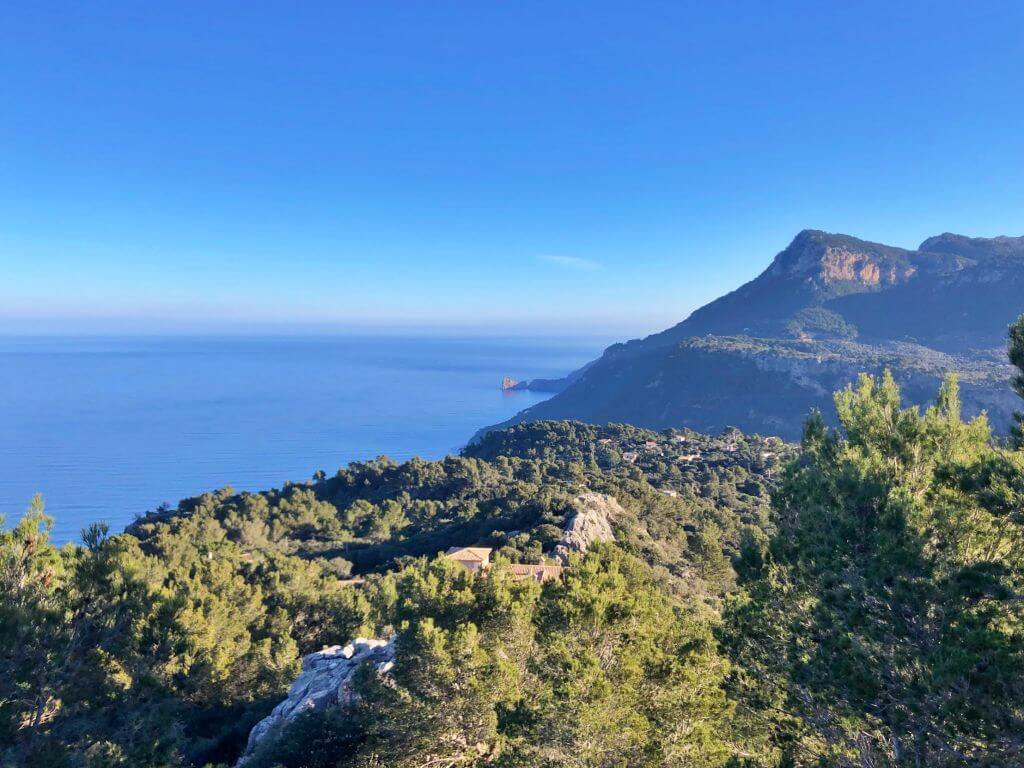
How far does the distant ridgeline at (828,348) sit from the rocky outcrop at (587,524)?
78.0m

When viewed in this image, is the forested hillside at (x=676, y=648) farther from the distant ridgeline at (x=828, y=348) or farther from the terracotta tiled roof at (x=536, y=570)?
the distant ridgeline at (x=828, y=348)

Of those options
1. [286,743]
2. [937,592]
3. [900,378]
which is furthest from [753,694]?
[900,378]

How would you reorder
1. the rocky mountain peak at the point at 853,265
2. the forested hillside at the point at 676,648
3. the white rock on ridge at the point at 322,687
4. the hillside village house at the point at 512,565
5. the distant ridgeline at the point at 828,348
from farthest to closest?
the rocky mountain peak at the point at 853,265 < the distant ridgeline at the point at 828,348 < the hillside village house at the point at 512,565 < the white rock on ridge at the point at 322,687 < the forested hillside at the point at 676,648

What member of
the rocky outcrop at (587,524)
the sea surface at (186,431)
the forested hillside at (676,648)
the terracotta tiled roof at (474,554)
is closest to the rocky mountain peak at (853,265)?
the sea surface at (186,431)

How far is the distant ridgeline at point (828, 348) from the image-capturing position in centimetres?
10894

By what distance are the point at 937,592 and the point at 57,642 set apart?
37.7ft

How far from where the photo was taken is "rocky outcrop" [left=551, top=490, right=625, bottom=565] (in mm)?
28359

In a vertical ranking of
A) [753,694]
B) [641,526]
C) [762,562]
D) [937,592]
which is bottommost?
[641,526]

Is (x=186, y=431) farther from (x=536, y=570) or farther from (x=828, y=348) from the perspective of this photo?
(x=828, y=348)

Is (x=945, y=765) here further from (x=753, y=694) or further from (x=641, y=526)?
(x=641, y=526)

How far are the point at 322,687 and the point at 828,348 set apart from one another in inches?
5877

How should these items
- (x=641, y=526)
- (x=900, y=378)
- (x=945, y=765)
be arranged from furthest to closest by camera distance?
(x=900, y=378) < (x=641, y=526) < (x=945, y=765)

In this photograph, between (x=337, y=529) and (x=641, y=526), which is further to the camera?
(x=337, y=529)

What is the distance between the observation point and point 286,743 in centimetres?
1059
